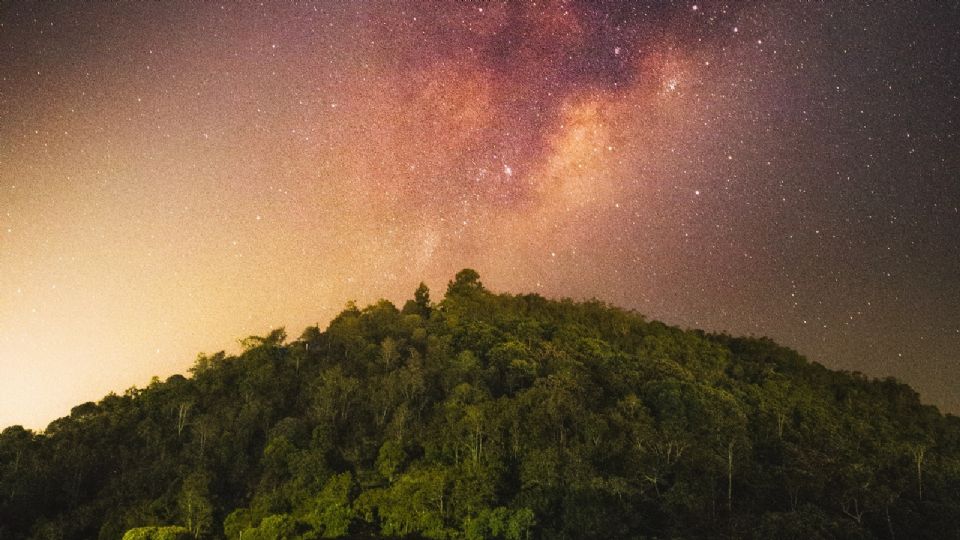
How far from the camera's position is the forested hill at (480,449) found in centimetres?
3238

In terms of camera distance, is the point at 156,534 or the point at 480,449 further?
the point at 480,449

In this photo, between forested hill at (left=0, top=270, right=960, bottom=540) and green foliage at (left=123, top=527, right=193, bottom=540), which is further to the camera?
forested hill at (left=0, top=270, right=960, bottom=540)

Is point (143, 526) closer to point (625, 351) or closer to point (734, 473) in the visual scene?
point (734, 473)

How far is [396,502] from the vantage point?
33.3m

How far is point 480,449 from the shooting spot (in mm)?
37031

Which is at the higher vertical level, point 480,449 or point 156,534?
point 480,449

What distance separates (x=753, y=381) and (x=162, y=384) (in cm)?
4789

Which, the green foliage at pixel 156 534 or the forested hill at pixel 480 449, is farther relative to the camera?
the forested hill at pixel 480 449

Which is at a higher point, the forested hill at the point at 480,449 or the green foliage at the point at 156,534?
the forested hill at the point at 480,449

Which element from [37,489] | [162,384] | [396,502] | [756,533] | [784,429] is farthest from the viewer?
[162,384]

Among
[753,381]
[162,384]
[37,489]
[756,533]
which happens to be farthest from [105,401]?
[753,381]

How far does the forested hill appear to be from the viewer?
32375 mm

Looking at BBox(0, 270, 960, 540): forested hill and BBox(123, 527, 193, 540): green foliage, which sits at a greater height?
BBox(0, 270, 960, 540): forested hill

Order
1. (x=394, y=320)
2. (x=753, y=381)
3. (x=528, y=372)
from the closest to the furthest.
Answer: (x=528, y=372)
(x=753, y=381)
(x=394, y=320)
